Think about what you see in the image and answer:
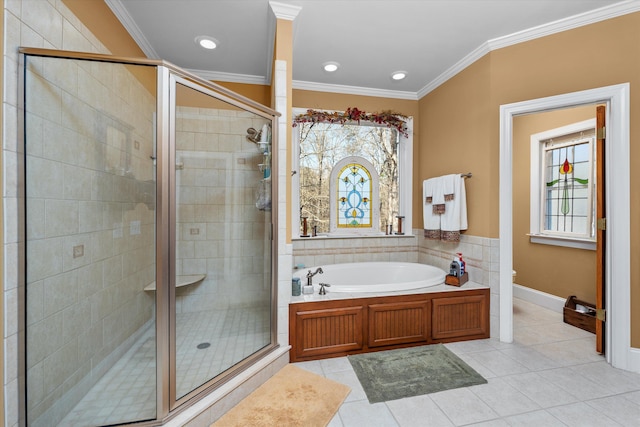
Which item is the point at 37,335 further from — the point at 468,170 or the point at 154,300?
the point at 468,170

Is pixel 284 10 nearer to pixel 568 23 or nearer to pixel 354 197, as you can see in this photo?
pixel 354 197

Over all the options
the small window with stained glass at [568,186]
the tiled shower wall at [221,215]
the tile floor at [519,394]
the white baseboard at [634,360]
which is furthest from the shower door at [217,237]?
the small window with stained glass at [568,186]

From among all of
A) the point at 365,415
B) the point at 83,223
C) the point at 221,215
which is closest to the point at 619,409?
the point at 365,415

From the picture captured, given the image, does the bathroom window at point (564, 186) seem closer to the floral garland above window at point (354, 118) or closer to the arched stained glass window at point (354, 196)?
the floral garland above window at point (354, 118)

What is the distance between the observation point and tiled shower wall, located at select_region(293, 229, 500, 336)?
2.45 meters

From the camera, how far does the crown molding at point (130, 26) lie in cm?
190

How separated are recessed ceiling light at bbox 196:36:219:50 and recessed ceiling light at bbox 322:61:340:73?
1042 mm

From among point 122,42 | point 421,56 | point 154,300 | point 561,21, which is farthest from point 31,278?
point 561,21

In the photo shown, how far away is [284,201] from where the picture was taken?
80.6 inches

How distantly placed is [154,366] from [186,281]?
46 cm

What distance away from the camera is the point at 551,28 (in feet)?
7.13

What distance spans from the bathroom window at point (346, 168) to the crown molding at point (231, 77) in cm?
53

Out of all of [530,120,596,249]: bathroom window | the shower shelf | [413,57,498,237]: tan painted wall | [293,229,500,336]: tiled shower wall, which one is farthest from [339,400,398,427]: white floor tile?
[530,120,596,249]: bathroom window

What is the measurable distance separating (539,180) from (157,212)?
4107 mm
